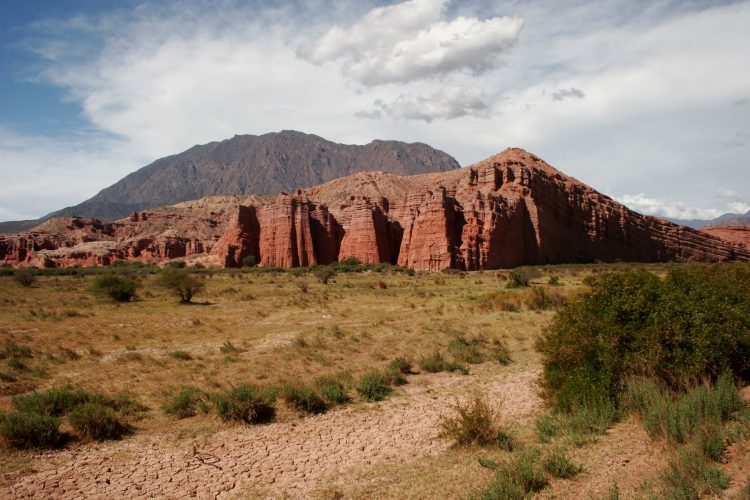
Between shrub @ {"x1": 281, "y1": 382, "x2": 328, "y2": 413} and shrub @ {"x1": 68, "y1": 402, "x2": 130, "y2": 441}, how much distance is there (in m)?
3.21

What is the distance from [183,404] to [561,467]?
768 centimetres

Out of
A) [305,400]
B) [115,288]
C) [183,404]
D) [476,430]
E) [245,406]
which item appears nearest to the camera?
[476,430]

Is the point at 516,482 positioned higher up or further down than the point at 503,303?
further down

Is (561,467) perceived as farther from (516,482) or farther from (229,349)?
(229,349)

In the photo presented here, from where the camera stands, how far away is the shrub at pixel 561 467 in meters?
5.93

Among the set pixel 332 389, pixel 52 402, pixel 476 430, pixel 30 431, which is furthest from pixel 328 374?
pixel 30 431

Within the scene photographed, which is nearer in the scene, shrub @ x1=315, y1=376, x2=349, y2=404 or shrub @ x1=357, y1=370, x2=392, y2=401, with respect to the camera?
shrub @ x1=315, y1=376, x2=349, y2=404

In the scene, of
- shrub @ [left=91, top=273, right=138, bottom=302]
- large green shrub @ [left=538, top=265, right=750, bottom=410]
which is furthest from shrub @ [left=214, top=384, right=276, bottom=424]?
shrub @ [left=91, top=273, right=138, bottom=302]

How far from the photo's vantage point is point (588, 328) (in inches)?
333

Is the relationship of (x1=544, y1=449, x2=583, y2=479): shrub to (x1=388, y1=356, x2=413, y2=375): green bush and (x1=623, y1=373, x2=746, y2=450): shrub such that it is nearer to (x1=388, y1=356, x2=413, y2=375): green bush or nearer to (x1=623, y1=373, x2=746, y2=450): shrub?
(x1=623, y1=373, x2=746, y2=450): shrub

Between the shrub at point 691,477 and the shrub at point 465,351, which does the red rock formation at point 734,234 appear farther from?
the shrub at point 691,477

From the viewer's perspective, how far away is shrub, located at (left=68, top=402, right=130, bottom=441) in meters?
8.55

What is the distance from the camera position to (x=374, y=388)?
10.8m

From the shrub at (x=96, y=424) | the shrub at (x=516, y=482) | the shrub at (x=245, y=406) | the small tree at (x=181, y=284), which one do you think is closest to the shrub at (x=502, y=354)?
the shrub at (x=245, y=406)
